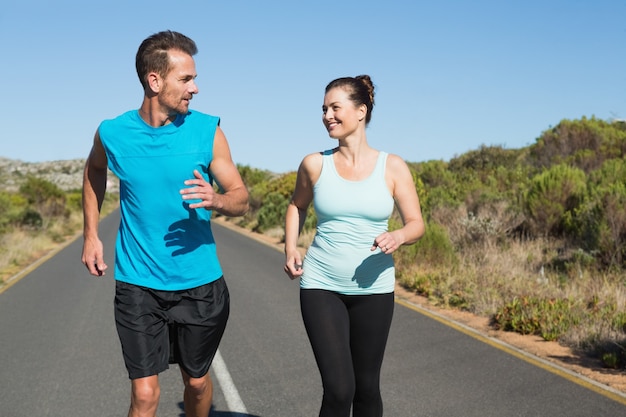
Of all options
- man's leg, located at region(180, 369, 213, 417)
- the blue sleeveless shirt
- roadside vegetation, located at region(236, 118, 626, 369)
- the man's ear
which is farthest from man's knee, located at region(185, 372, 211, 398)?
roadside vegetation, located at region(236, 118, 626, 369)

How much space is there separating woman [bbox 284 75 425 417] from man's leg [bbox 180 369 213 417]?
0.63 metres

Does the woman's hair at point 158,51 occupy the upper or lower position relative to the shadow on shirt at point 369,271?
upper

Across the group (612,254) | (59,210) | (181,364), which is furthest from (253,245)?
(59,210)

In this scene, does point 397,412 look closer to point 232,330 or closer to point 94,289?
point 232,330

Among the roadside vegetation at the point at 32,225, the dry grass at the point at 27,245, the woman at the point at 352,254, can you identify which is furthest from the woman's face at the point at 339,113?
the roadside vegetation at the point at 32,225

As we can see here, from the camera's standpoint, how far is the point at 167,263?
338 cm

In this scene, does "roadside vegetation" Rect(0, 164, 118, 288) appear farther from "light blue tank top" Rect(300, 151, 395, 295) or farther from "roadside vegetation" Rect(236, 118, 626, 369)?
"light blue tank top" Rect(300, 151, 395, 295)

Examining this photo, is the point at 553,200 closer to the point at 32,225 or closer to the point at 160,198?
the point at 160,198

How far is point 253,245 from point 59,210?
24.9 metres

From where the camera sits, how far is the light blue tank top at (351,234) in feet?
11.6

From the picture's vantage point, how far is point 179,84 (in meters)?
3.31

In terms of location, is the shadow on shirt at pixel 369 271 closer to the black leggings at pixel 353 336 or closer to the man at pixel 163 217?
the black leggings at pixel 353 336

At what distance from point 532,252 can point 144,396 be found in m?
11.5

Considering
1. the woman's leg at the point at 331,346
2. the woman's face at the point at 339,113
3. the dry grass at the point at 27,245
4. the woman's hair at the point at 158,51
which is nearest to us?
the woman's hair at the point at 158,51
